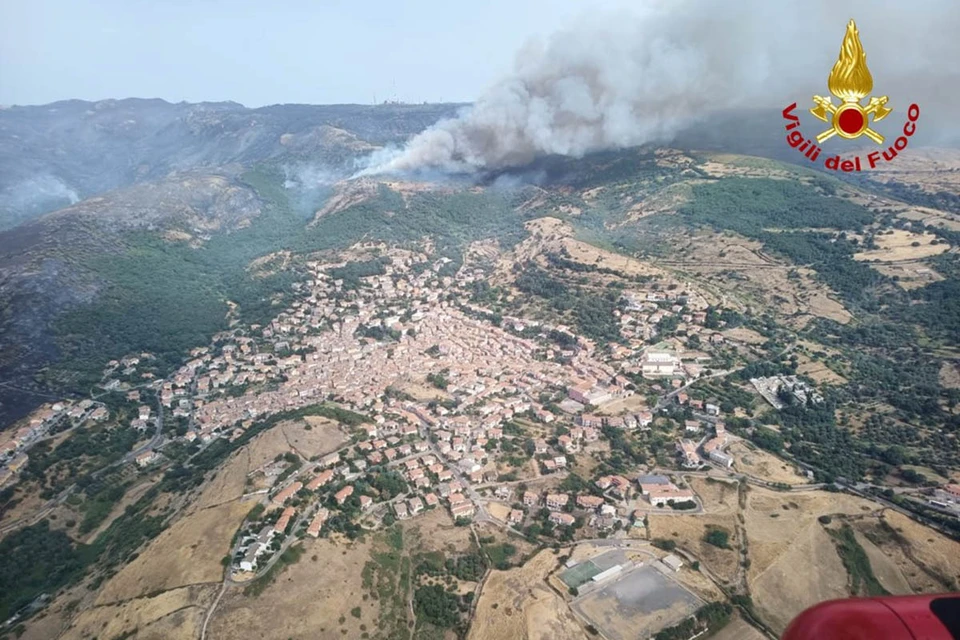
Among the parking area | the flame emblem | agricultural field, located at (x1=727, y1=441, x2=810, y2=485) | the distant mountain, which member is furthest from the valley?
the distant mountain

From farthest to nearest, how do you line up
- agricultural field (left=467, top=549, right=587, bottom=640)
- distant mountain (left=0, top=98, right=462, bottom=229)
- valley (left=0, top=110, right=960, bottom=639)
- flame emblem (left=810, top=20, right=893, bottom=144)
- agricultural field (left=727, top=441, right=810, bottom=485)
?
distant mountain (left=0, top=98, right=462, bottom=229) → agricultural field (left=727, top=441, right=810, bottom=485) → valley (left=0, top=110, right=960, bottom=639) → agricultural field (left=467, top=549, right=587, bottom=640) → flame emblem (left=810, top=20, right=893, bottom=144)

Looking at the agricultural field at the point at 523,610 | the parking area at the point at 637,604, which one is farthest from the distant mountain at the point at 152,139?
the parking area at the point at 637,604

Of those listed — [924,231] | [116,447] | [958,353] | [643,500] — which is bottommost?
[116,447]

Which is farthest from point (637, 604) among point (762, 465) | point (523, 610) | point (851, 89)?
point (851, 89)

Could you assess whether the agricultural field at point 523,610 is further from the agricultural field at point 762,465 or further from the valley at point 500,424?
the agricultural field at point 762,465

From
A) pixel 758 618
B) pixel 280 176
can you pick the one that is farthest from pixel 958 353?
pixel 280 176

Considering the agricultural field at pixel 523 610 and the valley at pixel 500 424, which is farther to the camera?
the valley at pixel 500 424

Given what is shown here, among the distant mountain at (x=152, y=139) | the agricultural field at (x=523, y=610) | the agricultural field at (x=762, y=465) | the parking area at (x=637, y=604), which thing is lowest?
the agricultural field at (x=523, y=610)

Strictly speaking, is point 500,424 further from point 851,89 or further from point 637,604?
point 851,89

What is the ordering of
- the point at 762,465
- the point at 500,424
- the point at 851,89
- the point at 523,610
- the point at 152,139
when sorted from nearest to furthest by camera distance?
the point at 851,89 < the point at 523,610 < the point at 762,465 < the point at 500,424 < the point at 152,139

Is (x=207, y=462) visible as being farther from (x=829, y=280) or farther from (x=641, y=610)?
(x=829, y=280)

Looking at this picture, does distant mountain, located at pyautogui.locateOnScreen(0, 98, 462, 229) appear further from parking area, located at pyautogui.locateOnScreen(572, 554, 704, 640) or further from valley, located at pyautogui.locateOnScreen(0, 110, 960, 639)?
parking area, located at pyautogui.locateOnScreen(572, 554, 704, 640)
